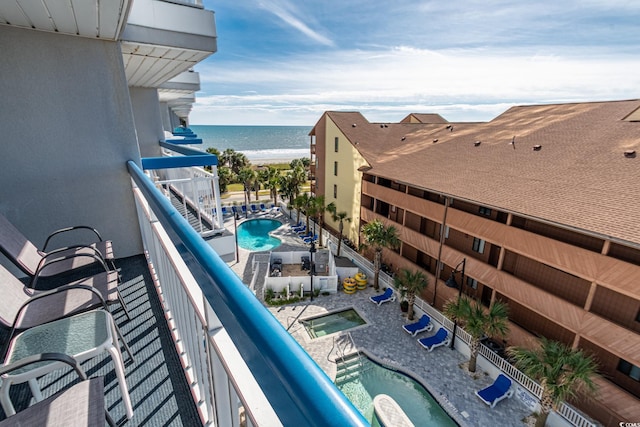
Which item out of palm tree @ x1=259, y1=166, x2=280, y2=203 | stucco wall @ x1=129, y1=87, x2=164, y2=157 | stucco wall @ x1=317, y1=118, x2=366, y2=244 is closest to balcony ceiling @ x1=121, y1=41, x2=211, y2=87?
stucco wall @ x1=129, y1=87, x2=164, y2=157

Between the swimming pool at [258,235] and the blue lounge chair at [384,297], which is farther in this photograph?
the swimming pool at [258,235]

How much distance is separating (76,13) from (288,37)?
52.4 m

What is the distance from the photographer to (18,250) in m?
3.03

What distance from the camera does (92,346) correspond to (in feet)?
6.65

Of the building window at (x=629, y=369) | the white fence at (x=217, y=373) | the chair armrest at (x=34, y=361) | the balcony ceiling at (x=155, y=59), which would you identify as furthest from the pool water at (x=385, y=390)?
the balcony ceiling at (x=155, y=59)

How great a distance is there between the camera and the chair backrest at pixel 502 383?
35.0 ft

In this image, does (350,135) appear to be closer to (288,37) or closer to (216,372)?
(216,372)

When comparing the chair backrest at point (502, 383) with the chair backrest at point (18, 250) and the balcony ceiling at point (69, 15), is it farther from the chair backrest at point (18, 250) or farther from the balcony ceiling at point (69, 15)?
the balcony ceiling at point (69, 15)

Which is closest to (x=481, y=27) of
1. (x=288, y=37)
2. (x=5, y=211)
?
(x=5, y=211)

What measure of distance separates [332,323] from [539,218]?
32.4 feet

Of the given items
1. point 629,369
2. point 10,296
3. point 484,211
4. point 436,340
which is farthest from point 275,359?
point 484,211

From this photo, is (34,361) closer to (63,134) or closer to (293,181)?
(63,134)

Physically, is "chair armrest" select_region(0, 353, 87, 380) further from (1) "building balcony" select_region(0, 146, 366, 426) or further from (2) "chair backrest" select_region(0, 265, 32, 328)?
(2) "chair backrest" select_region(0, 265, 32, 328)

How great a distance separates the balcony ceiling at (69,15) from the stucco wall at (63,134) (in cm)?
30
